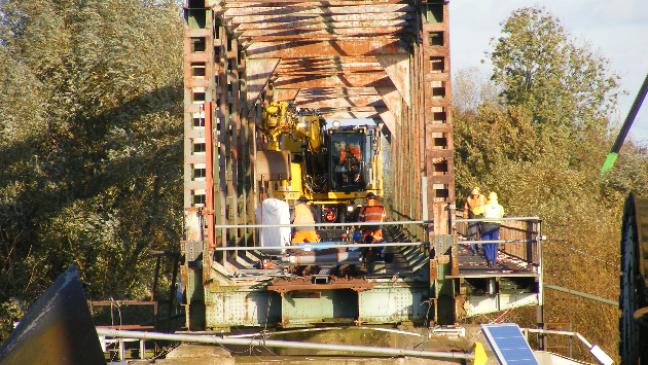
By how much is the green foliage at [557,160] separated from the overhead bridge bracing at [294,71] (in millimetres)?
5979

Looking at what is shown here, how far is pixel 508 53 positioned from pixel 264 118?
28.7 m

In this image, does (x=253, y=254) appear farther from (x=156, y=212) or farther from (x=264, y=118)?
(x=156, y=212)

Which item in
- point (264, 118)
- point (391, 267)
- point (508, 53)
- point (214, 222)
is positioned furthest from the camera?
point (508, 53)

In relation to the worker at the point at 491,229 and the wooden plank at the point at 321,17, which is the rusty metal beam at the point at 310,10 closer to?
the wooden plank at the point at 321,17

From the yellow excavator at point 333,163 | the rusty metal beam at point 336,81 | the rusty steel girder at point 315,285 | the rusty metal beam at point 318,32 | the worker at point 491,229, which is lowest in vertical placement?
the rusty steel girder at point 315,285

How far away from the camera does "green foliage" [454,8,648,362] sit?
3041 cm

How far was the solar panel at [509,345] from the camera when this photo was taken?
35.0 feet

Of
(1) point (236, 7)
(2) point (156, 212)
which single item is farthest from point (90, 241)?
(1) point (236, 7)

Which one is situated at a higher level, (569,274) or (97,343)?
(97,343)

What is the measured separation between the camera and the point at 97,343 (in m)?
6.43

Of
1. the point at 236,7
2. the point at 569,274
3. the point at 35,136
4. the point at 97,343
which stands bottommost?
the point at 569,274

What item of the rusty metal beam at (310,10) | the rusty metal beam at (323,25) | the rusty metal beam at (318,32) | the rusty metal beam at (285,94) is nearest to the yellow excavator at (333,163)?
the rusty metal beam at (285,94)

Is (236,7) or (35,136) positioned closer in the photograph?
(236,7)

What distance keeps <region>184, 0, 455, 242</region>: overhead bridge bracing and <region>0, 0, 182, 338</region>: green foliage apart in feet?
12.2
